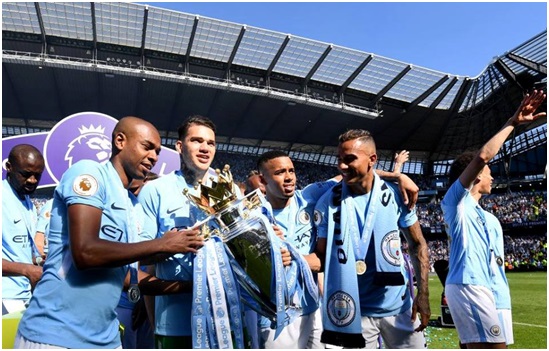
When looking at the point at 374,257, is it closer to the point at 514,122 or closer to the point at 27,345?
the point at 514,122

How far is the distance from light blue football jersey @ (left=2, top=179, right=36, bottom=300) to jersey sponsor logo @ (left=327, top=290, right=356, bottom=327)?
8.04ft

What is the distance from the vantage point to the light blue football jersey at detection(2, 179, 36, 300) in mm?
3652

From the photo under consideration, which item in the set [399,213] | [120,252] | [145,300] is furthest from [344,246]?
[120,252]

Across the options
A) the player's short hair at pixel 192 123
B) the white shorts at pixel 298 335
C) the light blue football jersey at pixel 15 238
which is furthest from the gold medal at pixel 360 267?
the light blue football jersey at pixel 15 238

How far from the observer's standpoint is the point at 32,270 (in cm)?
269

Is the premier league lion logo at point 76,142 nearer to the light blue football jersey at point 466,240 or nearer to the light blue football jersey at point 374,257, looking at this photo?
the light blue football jersey at point 374,257

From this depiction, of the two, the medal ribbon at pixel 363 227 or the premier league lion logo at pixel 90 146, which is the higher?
the premier league lion logo at pixel 90 146

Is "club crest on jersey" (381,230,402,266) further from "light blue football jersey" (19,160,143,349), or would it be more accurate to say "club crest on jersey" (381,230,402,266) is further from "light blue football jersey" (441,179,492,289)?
"light blue football jersey" (19,160,143,349)

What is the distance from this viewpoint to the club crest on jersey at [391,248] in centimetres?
302

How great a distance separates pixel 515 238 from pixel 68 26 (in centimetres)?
3362

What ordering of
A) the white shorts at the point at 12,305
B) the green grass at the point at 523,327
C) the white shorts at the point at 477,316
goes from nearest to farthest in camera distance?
the white shorts at the point at 12,305 → the white shorts at the point at 477,316 → the green grass at the point at 523,327

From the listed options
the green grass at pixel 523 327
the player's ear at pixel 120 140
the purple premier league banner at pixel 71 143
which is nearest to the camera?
the player's ear at pixel 120 140

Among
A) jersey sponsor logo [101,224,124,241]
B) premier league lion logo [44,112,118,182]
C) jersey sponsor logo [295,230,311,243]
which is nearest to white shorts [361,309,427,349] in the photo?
jersey sponsor logo [295,230,311,243]

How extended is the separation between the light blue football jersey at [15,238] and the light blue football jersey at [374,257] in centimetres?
239
